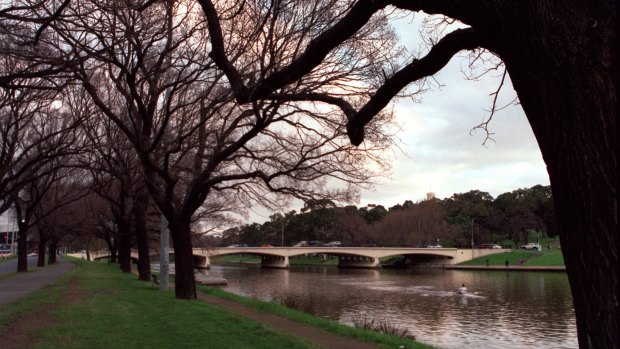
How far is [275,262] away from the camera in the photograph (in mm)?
101375

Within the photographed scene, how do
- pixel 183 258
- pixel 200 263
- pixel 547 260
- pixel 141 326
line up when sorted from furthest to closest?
pixel 200 263 < pixel 547 260 < pixel 183 258 < pixel 141 326

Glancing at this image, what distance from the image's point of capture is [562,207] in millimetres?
3859

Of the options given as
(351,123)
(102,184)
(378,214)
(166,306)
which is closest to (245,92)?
(351,123)

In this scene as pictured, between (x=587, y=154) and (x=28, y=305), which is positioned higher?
(x=587, y=154)

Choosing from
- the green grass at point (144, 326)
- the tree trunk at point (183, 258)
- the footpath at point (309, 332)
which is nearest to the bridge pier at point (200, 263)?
the tree trunk at point (183, 258)

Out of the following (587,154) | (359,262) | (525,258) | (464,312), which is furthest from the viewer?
(359,262)

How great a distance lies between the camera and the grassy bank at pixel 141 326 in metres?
10.4

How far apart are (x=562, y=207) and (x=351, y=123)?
246 centimetres

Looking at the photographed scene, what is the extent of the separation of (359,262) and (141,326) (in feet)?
302

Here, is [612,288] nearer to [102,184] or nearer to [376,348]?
[376,348]

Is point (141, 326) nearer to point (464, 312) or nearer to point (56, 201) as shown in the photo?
point (464, 312)

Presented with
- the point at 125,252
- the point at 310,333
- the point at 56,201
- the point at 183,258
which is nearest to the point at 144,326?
the point at 310,333

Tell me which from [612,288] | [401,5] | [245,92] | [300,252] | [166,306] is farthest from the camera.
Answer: [300,252]

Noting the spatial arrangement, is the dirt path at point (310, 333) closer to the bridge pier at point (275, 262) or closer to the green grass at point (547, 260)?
the green grass at point (547, 260)
